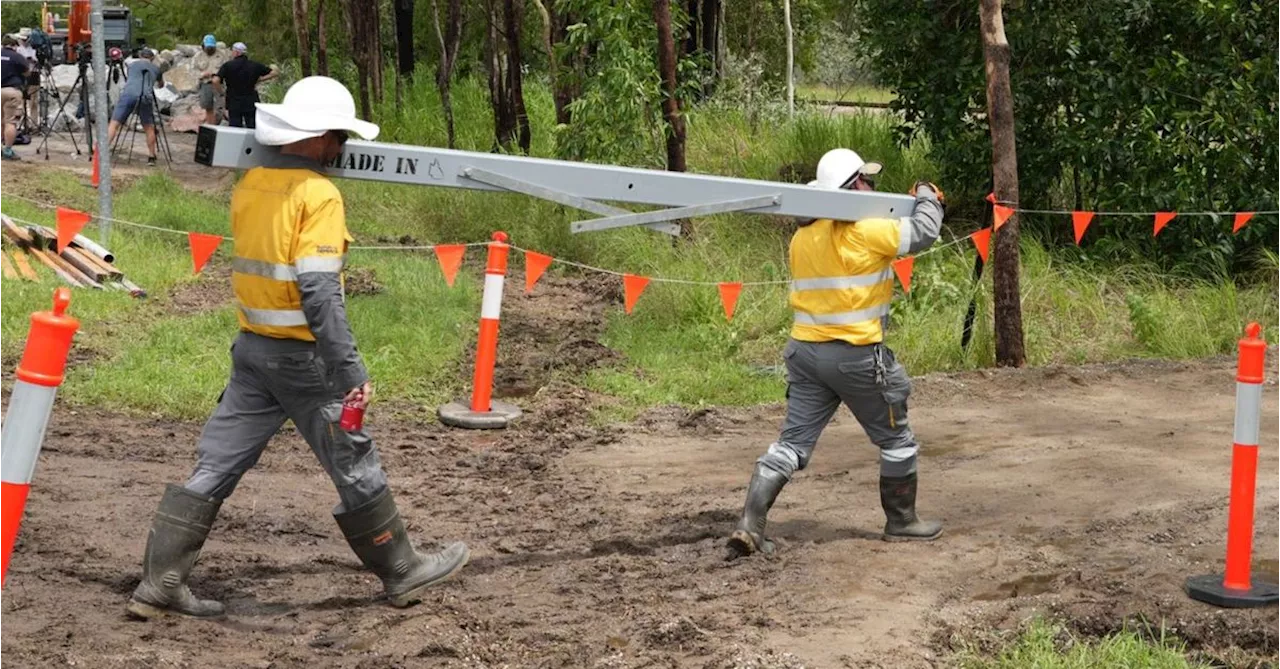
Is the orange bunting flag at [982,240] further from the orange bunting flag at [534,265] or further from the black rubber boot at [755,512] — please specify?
the black rubber boot at [755,512]

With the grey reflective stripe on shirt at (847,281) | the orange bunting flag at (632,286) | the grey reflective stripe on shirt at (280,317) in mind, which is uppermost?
the grey reflective stripe on shirt at (847,281)

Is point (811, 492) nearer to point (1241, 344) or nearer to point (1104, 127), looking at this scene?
point (1241, 344)

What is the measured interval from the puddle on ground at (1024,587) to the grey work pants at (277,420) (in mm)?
2483

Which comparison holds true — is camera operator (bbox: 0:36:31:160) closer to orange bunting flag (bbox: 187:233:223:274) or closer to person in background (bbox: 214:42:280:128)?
person in background (bbox: 214:42:280:128)

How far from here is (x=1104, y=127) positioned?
14.9m

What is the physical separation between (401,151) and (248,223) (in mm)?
684

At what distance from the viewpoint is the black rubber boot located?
7.22 metres

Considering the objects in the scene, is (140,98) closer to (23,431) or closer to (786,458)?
(786,458)

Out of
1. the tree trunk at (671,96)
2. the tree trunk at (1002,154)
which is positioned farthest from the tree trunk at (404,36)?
the tree trunk at (1002,154)

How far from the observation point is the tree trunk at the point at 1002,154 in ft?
38.1

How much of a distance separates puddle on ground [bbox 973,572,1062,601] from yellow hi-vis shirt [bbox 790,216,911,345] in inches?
45.9

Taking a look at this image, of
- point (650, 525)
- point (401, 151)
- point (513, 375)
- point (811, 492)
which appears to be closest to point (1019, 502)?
point (811, 492)

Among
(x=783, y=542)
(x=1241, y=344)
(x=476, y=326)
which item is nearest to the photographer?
(x=1241, y=344)

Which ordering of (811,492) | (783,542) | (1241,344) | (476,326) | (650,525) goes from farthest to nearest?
(476,326) → (811,492) → (650,525) → (783,542) → (1241,344)
